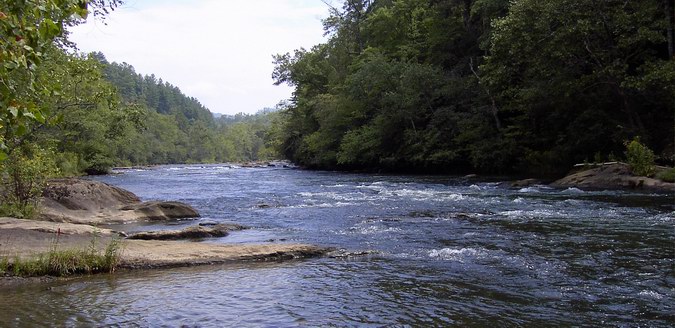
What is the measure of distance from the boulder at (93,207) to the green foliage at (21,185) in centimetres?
94

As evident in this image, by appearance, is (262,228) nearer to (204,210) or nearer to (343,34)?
(204,210)

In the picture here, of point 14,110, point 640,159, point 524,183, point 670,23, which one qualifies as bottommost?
point 524,183

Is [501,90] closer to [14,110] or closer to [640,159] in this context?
[640,159]

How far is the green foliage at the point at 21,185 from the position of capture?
12.7 m

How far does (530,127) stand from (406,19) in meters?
20.6

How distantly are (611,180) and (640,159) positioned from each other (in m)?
1.39

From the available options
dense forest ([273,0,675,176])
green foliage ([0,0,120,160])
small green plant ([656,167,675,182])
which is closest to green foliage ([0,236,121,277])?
green foliage ([0,0,120,160])

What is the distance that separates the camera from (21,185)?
1312 centimetres

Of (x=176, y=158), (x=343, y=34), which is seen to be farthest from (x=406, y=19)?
(x=176, y=158)

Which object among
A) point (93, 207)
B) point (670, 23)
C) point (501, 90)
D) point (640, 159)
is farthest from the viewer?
point (501, 90)

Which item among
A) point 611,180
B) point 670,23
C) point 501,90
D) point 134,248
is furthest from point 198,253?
point 501,90

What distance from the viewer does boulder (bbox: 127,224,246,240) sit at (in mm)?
11670

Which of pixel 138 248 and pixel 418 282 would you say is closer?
pixel 418 282

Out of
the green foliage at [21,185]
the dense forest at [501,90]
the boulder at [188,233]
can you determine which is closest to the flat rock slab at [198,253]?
the boulder at [188,233]
